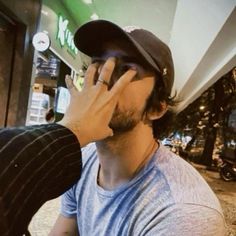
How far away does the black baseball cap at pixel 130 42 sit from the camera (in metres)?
1.02

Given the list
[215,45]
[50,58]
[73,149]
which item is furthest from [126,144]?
[50,58]

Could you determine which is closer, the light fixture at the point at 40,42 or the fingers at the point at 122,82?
the fingers at the point at 122,82

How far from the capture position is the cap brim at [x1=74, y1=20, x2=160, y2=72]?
3.32 ft

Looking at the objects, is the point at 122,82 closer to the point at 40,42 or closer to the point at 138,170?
the point at 138,170

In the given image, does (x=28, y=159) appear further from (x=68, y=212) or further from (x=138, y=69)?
(x=68, y=212)

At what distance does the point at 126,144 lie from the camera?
1057mm

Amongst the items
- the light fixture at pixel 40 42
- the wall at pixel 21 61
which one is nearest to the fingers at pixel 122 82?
the wall at pixel 21 61

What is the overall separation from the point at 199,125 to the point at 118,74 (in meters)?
14.3

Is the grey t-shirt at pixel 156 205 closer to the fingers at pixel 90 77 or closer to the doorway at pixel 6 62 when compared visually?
the fingers at pixel 90 77

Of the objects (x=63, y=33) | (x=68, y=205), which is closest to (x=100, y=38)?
(x=68, y=205)

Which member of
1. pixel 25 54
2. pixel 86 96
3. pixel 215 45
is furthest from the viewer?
pixel 25 54

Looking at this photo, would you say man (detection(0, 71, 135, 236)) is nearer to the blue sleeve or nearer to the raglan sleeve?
the raglan sleeve

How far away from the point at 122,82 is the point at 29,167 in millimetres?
397

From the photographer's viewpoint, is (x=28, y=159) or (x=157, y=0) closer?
(x=28, y=159)
